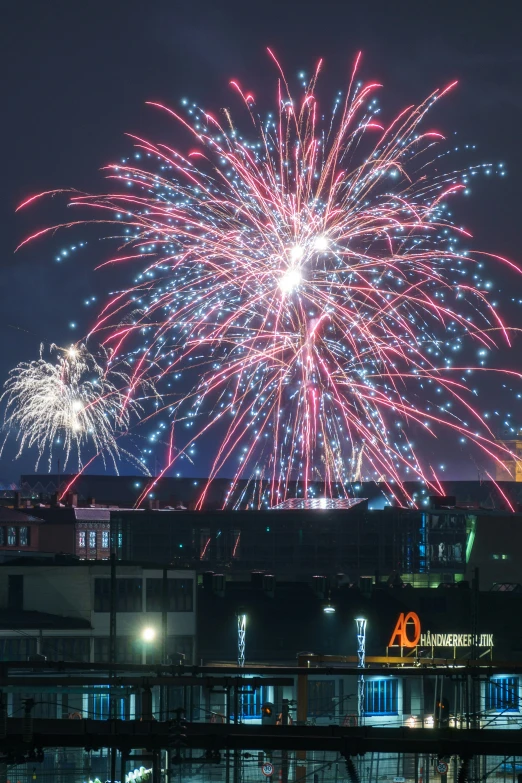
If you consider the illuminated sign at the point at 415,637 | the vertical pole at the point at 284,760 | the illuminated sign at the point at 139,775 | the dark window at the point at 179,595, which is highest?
the dark window at the point at 179,595

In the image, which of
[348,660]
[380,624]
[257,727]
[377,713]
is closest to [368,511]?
[380,624]

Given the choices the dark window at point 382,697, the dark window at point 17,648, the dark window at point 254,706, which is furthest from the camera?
the dark window at point 382,697

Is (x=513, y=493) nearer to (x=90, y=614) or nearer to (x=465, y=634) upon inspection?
(x=465, y=634)

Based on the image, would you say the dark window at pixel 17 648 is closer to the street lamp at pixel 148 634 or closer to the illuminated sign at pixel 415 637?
the street lamp at pixel 148 634

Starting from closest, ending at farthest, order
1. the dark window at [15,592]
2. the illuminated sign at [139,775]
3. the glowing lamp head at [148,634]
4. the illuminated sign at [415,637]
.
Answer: the illuminated sign at [139,775], the dark window at [15,592], the glowing lamp head at [148,634], the illuminated sign at [415,637]

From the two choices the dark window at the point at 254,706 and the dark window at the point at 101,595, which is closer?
the dark window at the point at 254,706

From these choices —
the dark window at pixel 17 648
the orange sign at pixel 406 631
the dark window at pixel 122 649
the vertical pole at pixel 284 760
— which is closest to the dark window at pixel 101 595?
the dark window at pixel 122 649

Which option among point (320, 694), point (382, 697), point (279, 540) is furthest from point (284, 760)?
point (279, 540)

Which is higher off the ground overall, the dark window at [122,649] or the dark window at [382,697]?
the dark window at [122,649]

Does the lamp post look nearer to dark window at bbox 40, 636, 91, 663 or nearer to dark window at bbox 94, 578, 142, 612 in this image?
dark window at bbox 94, 578, 142, 612
